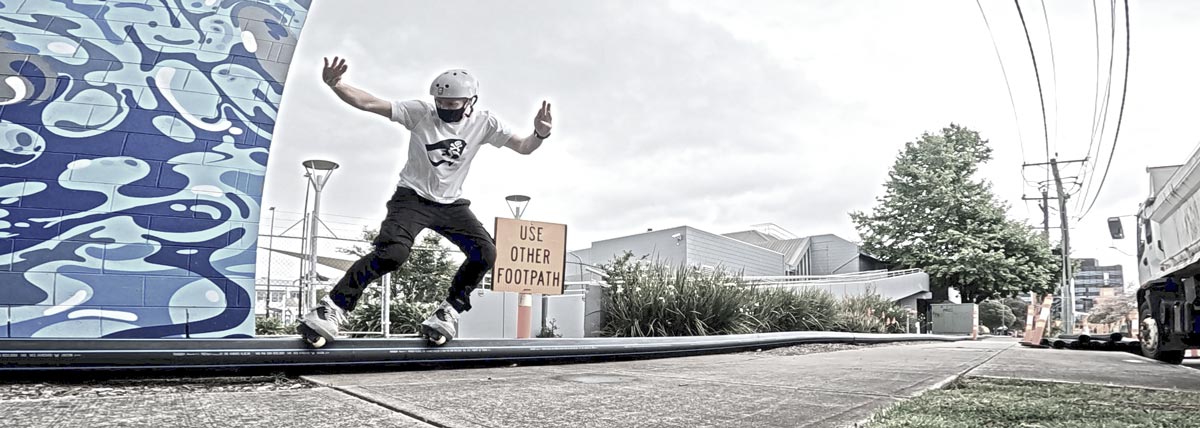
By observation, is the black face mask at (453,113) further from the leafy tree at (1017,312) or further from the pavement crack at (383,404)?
the leafy tree at (1017,312)

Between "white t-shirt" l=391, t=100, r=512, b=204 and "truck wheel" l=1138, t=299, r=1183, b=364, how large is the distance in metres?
6.25

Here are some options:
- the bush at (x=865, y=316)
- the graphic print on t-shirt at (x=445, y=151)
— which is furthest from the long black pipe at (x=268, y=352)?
the bush at (x=865, y=316)

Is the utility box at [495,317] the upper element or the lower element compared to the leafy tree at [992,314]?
A: upper

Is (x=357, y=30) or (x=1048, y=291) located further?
(x=1048, y=291)

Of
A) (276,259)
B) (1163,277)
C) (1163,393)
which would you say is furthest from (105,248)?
(1163,277)

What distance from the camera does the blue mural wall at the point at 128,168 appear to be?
4.20 meters

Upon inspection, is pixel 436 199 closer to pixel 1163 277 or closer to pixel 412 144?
pixel 412 144

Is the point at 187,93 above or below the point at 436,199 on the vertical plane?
above

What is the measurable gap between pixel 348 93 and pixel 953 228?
36.7m

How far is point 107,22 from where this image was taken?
473 cm

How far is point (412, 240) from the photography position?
4.25 metres

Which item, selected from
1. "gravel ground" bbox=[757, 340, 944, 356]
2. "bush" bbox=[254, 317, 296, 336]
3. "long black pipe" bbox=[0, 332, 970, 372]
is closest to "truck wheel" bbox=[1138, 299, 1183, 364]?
"gravel ground" bbox=[757, 340, 944, 356]

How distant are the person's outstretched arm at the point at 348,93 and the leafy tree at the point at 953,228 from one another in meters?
35.1

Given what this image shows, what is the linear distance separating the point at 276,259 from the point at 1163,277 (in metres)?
11.2
